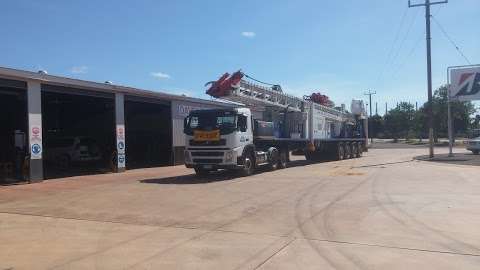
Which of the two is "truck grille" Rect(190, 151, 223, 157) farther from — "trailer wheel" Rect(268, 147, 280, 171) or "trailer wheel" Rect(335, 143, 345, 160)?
"trailer wheel" Rect(335, 143, 345, 160)

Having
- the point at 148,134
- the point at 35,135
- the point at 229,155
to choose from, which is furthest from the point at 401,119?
the point at 35,135

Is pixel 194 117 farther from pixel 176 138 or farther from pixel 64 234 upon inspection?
pixel 64 234

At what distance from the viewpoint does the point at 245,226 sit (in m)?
10.7

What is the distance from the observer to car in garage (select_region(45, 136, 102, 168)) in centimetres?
3094

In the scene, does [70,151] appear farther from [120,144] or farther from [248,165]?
[248,165]

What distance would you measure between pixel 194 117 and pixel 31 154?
6.25 meters

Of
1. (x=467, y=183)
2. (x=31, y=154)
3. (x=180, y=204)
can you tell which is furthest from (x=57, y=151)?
(x=467, y=183)

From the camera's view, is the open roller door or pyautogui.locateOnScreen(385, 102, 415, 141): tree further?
pyautogui.locateOnScreen(385, 102, 415, 141): tree

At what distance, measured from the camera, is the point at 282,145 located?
86.9 ft

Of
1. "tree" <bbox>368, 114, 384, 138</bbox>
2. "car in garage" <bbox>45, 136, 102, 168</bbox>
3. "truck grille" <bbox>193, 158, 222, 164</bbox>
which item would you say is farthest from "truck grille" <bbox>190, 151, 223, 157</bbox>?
"tree" <bbox>368, 114, 384, 138</bbox>

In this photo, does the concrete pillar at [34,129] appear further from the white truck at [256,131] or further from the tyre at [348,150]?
the tyre at [348,150]

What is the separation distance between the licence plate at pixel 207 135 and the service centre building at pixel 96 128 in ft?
18.6

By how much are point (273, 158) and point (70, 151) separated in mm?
12432

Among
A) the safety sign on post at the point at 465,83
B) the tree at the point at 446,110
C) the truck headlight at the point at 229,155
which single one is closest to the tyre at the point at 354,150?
the safety sign on post at the point at 465,83
